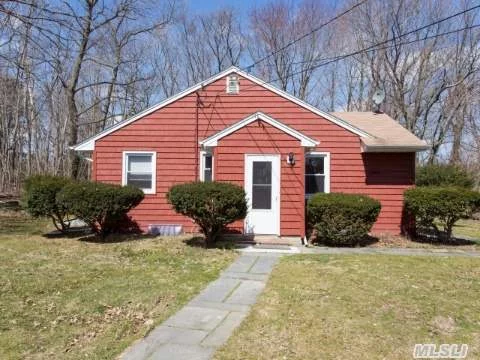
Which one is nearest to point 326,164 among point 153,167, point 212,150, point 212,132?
point 212,150

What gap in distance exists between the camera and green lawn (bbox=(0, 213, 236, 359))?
4.17 metres

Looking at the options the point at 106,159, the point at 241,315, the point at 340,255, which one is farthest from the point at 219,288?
the point at 106,159

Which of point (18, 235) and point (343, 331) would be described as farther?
point (18, 235)

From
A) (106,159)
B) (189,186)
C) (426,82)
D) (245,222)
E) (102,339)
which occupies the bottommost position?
(102,339)

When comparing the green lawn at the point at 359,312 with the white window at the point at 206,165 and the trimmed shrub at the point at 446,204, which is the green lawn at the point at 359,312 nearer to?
the trimmed shrub at the point at 446,204

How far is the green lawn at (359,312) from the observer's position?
13.1ft

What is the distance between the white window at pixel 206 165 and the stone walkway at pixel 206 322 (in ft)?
17.2

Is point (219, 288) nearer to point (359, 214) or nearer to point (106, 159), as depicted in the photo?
point (359, 214)

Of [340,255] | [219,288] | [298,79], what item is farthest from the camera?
[298,79]

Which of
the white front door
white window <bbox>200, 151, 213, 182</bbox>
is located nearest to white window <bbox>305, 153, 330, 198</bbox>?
the white front door

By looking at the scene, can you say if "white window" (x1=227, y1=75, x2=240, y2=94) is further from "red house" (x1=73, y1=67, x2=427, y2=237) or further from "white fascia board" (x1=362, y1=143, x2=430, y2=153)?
"white fascia board" (x1=362, y1=143, x2=430, y2=153)

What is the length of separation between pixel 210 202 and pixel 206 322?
4304 millimetres

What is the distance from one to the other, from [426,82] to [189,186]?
20960 mm

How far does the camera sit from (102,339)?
420 centimetres
